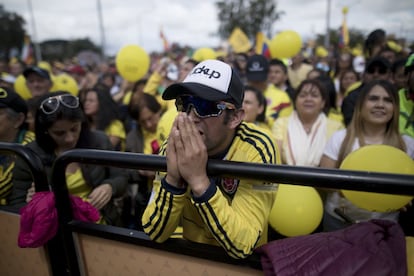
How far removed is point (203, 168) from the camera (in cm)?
109

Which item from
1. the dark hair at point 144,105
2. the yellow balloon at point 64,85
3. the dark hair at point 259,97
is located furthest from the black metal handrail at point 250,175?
the yellow balloon at point 64,85

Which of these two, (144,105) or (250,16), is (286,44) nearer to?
(144,105)

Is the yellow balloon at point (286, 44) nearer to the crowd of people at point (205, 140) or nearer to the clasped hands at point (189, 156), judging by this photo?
the crowd of people at point (205, 140)

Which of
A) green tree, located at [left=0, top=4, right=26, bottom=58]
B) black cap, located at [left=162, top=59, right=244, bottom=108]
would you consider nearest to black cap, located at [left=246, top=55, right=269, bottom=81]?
black cap, located at [left=162, top=59, right=244, bottom=108]

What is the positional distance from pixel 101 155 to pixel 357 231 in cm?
111

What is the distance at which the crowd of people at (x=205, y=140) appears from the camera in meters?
1.13

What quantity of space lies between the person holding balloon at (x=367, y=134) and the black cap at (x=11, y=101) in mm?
2636

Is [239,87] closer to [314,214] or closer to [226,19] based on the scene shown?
[314,214]

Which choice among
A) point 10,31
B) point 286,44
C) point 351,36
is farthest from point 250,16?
point 10,31

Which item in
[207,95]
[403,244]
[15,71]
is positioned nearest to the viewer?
[403,244]

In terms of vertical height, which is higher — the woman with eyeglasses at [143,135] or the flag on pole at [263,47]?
the flag on pole at [263,47]

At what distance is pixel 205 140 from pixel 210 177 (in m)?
0.20

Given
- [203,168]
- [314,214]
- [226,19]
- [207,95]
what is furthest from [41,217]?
[226,19]

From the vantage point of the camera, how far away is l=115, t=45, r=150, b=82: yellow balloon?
6.14m
